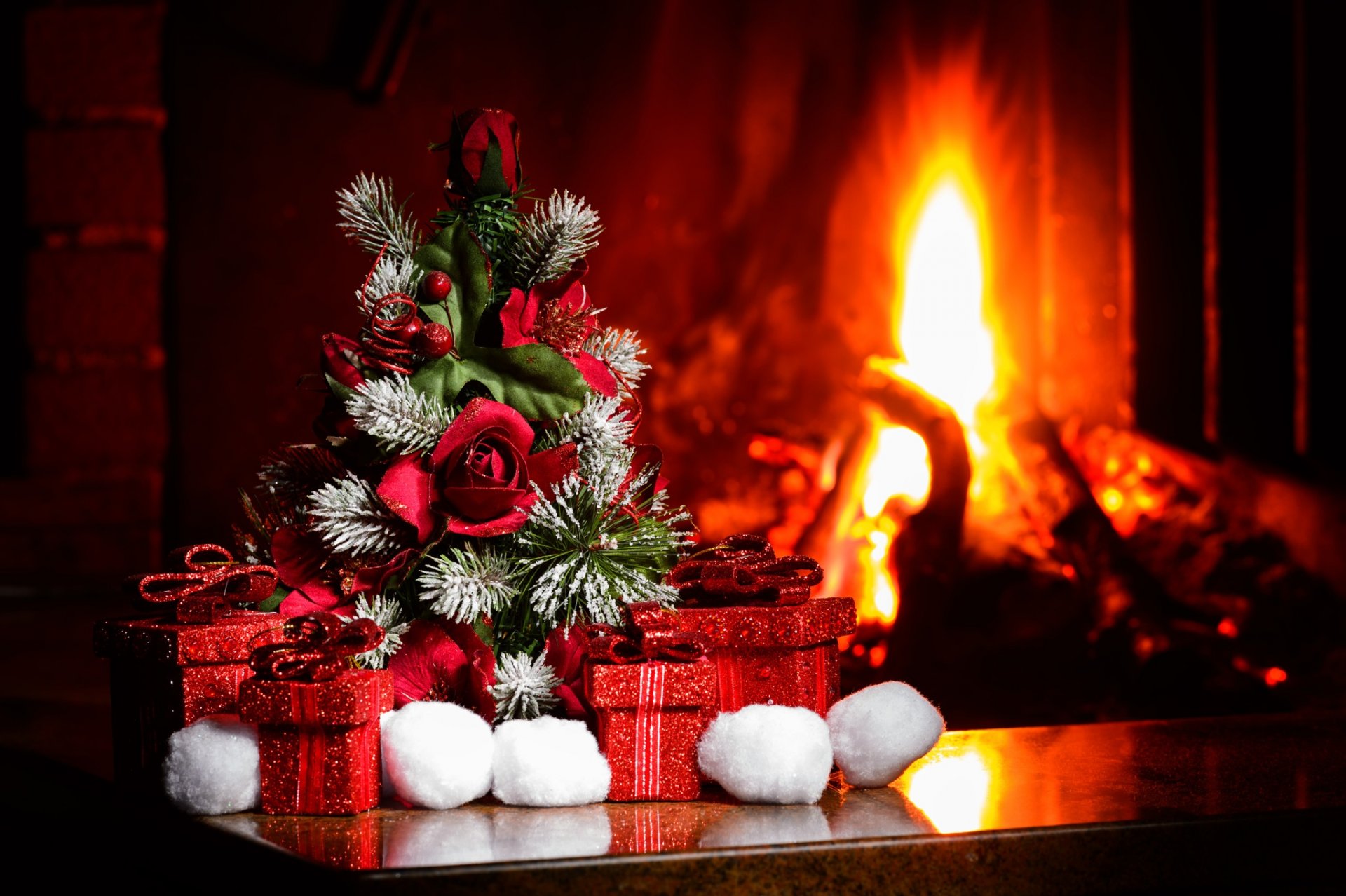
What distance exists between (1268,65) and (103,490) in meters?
2.85

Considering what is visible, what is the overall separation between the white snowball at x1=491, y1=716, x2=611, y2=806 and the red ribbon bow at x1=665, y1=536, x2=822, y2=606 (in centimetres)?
20

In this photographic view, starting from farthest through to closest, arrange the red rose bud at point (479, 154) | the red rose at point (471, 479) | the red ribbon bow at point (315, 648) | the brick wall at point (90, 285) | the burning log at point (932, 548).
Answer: the brick wall at point (90, 285) < the burning log at point (932, 548) < the red rose bud at point (479, 154) < the red rose at point (471, 479) < the red ribbon bow at point (315, 648)

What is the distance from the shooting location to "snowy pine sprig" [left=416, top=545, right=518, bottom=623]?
1251 mm

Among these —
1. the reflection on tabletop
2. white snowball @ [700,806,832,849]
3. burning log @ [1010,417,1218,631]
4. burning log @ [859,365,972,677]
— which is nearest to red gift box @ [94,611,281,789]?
the reflection on tabletop

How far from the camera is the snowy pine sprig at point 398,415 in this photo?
1.25 m

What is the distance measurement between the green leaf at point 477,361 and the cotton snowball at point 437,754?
31 cm

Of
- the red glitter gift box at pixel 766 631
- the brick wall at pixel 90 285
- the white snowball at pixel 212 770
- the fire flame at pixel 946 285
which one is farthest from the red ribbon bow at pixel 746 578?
the brick wall at pixel 90 285

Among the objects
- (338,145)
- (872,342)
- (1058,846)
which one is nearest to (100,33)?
(338,145)

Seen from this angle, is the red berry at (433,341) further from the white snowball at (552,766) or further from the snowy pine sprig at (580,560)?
the white snowball at (552,766)

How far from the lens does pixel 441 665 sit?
4.25 ft

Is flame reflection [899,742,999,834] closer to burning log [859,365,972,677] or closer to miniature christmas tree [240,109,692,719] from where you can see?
miniature christmas tree [240,109,692,719]

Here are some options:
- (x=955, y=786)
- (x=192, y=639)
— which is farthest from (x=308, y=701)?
(x=955, y=786)

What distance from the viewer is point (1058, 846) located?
110 cm

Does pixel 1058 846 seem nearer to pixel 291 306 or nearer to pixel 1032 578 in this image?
pixel 1032 578
